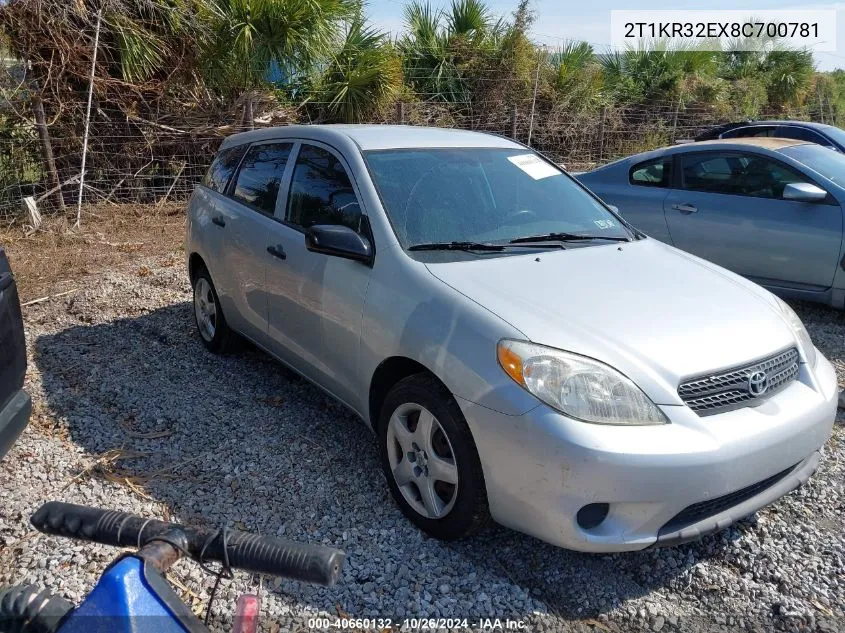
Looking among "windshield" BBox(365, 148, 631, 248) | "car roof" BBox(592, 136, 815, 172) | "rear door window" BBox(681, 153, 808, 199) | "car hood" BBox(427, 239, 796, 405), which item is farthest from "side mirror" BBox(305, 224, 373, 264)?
"car roof" BBox(592, 136, 815, 172)

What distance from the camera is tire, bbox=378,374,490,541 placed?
2748 mm

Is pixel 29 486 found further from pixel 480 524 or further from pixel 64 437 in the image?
pixel 480 524

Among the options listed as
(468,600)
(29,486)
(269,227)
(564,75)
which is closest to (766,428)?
(468,600)

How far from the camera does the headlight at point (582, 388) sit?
2523mm

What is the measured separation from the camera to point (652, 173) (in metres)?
6.73

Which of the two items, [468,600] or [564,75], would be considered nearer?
[468,600]

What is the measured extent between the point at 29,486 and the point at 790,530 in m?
3.46

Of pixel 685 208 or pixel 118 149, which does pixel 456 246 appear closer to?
pixel 685 208

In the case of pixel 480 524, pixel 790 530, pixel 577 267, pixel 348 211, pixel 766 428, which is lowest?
pixel 790 530

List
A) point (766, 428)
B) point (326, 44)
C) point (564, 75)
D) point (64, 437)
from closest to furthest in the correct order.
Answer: point (766, 428)
point (64, 437)
point (326, 44)
point (564, 75)

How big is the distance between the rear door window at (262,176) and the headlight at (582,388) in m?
2.18

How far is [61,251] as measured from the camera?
8195mm

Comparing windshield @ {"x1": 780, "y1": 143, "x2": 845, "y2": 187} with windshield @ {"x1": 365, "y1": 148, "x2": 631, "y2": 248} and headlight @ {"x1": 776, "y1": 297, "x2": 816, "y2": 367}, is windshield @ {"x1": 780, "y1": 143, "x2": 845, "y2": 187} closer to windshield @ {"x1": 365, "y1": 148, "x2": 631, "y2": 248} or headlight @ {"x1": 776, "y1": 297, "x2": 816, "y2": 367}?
windshield @ {"x1": 365, "y1": 148, "x2": 631, "y2": 248}

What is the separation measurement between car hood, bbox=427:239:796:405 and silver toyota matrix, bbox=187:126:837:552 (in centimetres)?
1
